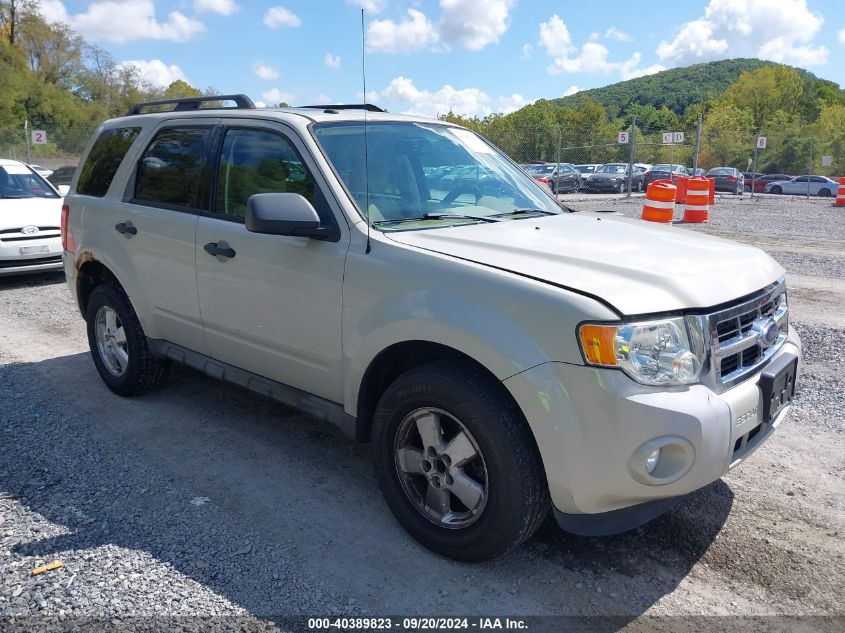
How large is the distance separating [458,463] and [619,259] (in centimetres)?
110

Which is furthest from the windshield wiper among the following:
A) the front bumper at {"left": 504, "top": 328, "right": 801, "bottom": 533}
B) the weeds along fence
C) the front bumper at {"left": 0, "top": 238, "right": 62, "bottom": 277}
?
the weeds along fence

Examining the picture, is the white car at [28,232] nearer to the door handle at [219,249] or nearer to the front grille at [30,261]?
the front grille at [30,261]

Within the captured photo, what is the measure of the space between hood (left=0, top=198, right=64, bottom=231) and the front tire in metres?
7.39

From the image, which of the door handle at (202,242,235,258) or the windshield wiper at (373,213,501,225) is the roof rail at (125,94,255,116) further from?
the windshield wiper at (373,213,501,225)

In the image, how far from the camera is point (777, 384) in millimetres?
3029

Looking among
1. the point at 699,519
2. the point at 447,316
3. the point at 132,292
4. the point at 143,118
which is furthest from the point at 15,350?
the point at 699,519

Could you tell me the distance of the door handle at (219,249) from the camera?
3994 millimetres

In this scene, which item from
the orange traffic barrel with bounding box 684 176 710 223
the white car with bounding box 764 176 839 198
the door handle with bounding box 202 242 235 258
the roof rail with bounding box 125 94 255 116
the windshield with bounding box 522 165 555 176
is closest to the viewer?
the door handle with bounding box 202 242 235 258

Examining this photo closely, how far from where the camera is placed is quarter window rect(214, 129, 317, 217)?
3.77 metres

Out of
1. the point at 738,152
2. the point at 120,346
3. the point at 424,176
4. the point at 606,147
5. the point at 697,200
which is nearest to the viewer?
the point at 424,176

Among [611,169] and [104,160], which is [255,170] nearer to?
[104,160]

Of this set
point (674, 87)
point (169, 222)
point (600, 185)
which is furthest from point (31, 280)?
point (674, 87)

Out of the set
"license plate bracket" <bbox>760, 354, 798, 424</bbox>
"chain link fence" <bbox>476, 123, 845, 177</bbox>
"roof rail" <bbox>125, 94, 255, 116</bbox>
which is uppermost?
"chain link fence" <bbox>476, 123, 845, 177</bbox>

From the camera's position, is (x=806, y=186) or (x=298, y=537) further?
(x=806, y=186)
